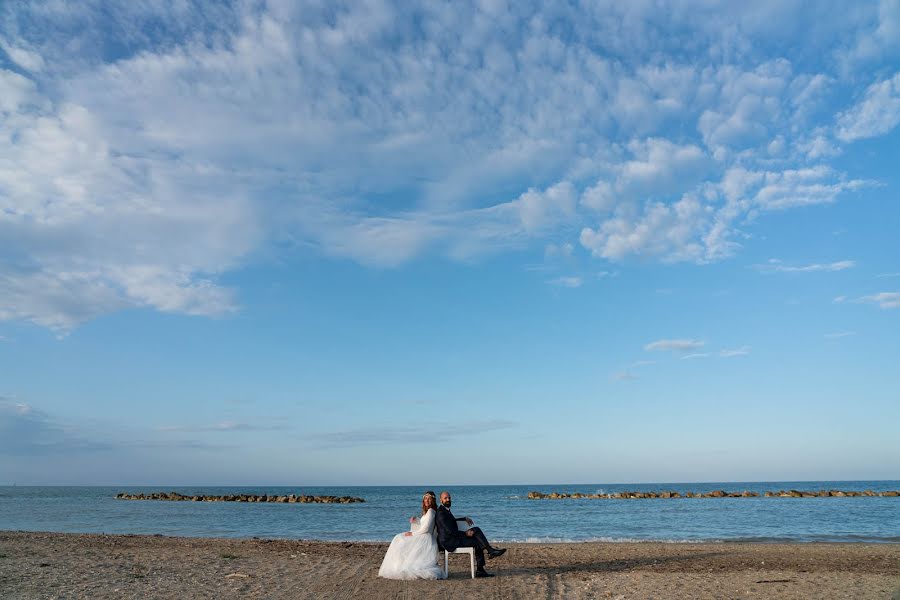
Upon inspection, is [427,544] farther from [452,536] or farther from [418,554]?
[452,536]

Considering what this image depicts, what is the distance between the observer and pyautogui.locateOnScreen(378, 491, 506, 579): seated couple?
448 inches

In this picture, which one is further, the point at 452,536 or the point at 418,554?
the point at 452,536

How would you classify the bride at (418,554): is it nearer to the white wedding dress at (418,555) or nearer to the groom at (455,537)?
the white wedding dress at (418,555)

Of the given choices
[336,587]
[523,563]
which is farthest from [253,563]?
[523,563]

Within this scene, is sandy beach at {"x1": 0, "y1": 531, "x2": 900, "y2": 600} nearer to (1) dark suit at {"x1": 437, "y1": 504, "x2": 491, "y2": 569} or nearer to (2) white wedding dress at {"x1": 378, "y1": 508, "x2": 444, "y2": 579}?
(2) white wedding dress at {"x1": 378, "y1": 508, "x2": 444, "y2": 579}

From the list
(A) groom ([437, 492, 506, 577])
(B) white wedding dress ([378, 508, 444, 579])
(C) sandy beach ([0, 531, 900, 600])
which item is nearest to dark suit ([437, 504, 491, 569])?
(A) groom ([437, 492, 506, 577])

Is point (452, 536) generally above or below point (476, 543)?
above

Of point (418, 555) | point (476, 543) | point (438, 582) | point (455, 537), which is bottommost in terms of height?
point (438, 582)

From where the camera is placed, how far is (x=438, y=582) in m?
11.2

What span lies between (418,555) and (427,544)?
0.80ft

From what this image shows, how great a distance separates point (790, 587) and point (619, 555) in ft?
18.7

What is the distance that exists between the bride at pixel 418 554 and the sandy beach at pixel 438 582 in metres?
0.24

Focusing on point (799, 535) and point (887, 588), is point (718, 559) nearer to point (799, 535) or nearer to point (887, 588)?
point (887, 588)

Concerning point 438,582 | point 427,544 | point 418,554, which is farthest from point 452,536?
point 438,582
